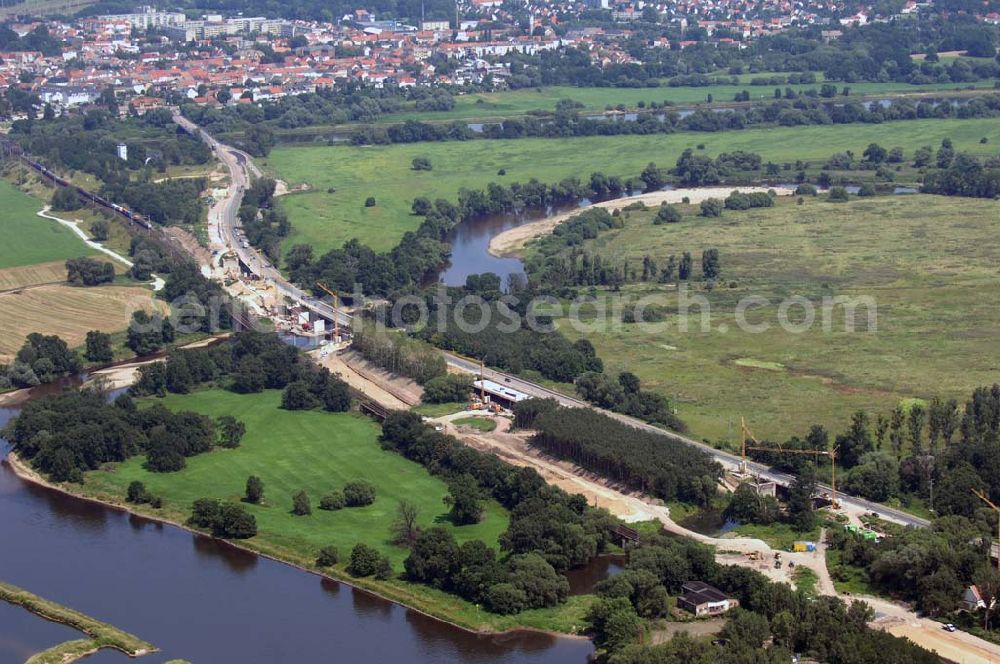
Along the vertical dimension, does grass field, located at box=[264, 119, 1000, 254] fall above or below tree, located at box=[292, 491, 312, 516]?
above

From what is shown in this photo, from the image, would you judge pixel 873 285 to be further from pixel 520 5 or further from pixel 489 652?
pixel 520 5

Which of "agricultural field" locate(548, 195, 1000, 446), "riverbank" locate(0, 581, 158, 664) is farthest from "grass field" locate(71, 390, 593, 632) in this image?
"agricultural field" locate(548, 195, 1000, 446)

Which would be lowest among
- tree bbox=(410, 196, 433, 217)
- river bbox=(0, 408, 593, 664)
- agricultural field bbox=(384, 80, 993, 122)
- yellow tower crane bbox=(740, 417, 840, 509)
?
river bbox=(0, 408, 593, 664)

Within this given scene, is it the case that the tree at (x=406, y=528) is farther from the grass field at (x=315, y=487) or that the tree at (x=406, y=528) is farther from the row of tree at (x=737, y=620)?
the row of tree at (x=737, y=620)

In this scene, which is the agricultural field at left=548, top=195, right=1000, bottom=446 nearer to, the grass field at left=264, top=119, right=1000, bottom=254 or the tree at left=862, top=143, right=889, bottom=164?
the tree at left=862, top=143, right=889, bottom=164

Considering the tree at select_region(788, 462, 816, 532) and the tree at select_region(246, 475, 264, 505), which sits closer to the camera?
the tree at select_region(788, 462, 816, 532)

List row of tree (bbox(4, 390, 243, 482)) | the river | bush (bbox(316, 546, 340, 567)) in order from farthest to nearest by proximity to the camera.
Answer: row of tree (bbox(4, 390, 243, 482)) < bush (bbox(316, 546, 340, 567)) < the river
